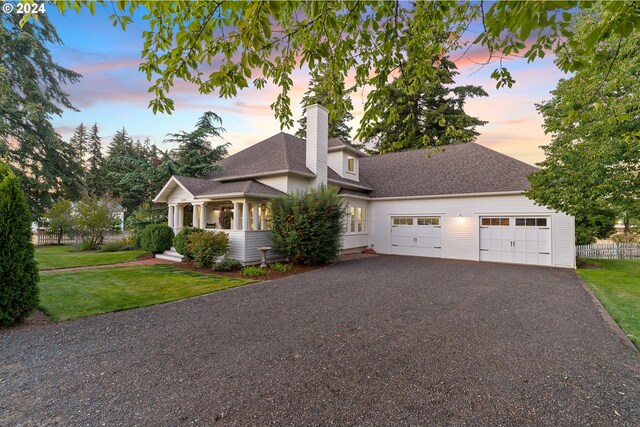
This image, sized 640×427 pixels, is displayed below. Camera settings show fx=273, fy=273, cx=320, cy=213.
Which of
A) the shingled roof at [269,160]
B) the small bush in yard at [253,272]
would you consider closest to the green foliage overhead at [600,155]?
the shingled roof at [269,160]

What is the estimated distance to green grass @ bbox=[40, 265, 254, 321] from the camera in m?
5.89

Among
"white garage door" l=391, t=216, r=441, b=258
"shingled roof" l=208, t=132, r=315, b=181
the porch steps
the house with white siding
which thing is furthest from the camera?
"white garage door" l=391, t=216, r=441, b=258

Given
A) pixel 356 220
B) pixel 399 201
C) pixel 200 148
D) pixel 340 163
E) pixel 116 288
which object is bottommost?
pixel 116 288

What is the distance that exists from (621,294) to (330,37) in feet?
33.2

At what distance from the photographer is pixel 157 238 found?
13508 millimetres

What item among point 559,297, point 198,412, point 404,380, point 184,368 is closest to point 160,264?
Answer: point 184,368

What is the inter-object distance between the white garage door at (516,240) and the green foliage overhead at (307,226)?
25.3 feet

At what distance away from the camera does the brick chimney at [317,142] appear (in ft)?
46.1

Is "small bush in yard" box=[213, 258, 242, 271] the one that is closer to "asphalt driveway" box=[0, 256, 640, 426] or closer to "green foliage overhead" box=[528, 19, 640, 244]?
"asphalt driveway" box=[0, 256, 640, 426]

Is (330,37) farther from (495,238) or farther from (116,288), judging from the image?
(495,238)

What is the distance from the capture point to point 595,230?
50.9 feet

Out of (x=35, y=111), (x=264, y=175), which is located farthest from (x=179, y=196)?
(x=35, y=111)

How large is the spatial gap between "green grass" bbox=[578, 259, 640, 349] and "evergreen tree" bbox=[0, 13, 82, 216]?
2432 cm

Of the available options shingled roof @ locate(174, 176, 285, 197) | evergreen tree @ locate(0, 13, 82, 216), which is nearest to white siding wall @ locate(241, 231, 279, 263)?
shingled roof @ locate(174, 176, 285, 197)
